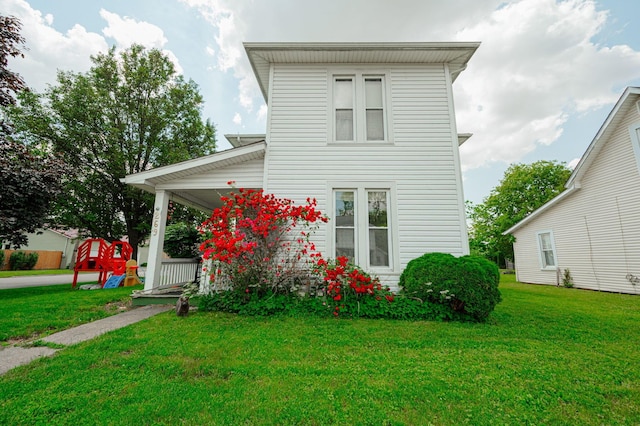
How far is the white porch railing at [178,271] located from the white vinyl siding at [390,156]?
351 cm

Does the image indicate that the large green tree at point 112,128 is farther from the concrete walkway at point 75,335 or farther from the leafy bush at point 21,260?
the leafy bush at point 21,260

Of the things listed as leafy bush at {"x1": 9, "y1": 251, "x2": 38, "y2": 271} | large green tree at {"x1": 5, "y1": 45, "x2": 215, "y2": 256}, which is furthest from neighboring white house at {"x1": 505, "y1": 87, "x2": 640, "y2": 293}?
leafy bush at {"x1": 9, "y1": 251, "x2": 38, "y2": 271}

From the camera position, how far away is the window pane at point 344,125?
6.70m

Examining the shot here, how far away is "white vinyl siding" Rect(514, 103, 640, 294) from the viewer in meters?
8.41

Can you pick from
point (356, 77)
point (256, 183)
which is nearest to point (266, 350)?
point (256, 183)

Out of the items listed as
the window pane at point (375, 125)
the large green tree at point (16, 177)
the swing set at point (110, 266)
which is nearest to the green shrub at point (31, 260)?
the swing set at point (110, 266)

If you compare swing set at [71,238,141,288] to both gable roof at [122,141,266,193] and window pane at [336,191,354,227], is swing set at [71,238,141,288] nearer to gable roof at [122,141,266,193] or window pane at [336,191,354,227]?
gable roof at [122,141,266,193]

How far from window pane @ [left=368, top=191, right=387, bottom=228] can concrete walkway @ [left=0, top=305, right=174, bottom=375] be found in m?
5.00

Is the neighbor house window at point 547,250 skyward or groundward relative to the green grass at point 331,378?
skyward

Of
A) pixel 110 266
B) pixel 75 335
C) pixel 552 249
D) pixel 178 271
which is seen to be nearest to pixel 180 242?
pixel 178 271

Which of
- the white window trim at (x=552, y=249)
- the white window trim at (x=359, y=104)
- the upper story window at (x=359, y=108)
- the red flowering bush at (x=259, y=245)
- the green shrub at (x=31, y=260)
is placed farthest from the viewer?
the green shrub at (x=31, y=260)

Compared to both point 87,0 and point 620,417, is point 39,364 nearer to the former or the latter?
point 620,417

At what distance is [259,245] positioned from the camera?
5.36 meters

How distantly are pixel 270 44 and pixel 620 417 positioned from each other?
8.15 m
